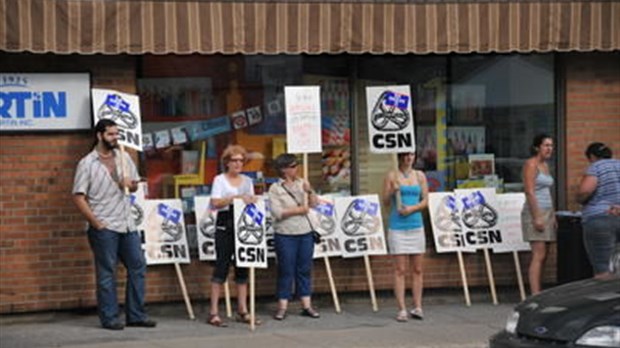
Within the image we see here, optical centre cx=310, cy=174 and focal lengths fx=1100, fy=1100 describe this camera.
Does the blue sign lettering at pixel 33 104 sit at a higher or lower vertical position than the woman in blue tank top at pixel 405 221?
higher

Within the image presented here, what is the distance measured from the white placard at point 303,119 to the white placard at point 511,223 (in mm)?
2351

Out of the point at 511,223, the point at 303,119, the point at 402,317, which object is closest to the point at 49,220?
the point at 303,119

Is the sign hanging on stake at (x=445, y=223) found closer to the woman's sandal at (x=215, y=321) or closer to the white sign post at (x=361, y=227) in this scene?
the white sign post at (x=361, y=227)

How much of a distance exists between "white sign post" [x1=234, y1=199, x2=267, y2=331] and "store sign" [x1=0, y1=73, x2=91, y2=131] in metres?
1.79

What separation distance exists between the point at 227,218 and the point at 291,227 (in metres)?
0.66

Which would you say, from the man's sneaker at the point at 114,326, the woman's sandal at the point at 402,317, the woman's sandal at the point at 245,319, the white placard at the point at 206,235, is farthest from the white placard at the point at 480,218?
the man's sneaker at the point at 114,326

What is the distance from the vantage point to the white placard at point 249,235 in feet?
35.1

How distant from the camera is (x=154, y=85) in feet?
38.1

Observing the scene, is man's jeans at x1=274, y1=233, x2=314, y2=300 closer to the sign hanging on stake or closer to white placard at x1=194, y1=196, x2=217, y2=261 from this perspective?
white placard at x1=194, y1=196, x2=217, y2=261

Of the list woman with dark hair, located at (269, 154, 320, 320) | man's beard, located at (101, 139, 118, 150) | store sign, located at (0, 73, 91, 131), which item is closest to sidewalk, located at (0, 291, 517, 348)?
woman with dark hair, located at (269, 154, 320, 320)

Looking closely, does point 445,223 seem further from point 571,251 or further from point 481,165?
point 571,251

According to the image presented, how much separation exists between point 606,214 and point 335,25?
3.26 metres

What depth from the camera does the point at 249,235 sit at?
1078 cm

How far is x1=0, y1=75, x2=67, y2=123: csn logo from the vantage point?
1077 cm
